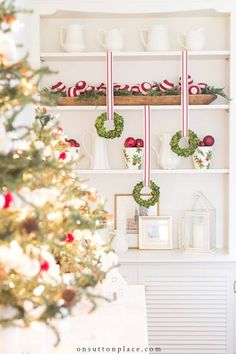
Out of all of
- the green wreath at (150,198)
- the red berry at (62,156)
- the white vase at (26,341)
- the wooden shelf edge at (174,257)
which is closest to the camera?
the white vase at (26,341)

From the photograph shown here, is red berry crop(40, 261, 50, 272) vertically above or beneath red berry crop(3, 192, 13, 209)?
beneath

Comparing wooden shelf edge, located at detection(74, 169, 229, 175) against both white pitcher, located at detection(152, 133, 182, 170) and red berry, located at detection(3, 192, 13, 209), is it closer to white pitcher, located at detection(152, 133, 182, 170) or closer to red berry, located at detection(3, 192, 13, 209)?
white pitcher, located at detection(152, 133, 182, 170)

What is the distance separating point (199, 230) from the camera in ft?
13.4

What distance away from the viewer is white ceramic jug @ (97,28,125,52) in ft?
13.4

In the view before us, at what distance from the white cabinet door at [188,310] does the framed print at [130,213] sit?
0.38 metres

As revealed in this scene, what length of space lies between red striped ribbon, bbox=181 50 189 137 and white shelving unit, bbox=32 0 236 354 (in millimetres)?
60

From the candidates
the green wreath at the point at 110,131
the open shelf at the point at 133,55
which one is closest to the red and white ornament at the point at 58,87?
the open shelf at the point at 133,55

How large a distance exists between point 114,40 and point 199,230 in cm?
127

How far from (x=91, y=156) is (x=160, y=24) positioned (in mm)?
946

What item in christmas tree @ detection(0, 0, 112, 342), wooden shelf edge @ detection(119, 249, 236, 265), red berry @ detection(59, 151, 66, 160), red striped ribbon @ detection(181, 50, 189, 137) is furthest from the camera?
red striped ribbon @ detection(181, 50, 189, 137)

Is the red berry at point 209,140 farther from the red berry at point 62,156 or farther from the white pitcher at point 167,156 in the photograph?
the red berry at point 62,156

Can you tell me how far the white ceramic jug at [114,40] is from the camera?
4082 millimetres

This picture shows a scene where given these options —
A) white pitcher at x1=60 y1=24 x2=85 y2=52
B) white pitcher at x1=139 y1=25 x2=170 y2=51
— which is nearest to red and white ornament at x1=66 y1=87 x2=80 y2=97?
white pitcher at x1=60 y1=24 x2=85 y2=52

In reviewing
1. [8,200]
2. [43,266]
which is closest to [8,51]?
[8,200]
